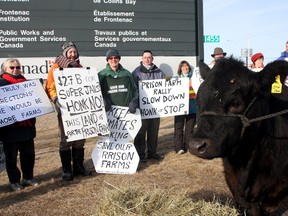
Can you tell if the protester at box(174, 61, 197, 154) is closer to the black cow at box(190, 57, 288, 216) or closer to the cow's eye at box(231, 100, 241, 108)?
the black cow at box(190, 57, 288, 216)

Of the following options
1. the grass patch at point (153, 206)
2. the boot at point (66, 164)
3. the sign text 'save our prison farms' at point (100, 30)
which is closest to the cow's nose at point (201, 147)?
the grass patch at point (153, 206)

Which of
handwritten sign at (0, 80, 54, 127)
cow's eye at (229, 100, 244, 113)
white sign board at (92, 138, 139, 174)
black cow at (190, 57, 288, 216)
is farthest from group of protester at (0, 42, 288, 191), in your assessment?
cow's eye at (229, 100, 244, 113)

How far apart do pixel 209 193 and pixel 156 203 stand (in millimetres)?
1978

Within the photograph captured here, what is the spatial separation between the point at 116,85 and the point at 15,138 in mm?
1781

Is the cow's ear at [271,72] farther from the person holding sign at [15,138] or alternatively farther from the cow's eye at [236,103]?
the person holding sign at [15,138]

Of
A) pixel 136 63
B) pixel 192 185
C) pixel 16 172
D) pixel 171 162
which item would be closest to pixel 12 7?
pixel 136 63

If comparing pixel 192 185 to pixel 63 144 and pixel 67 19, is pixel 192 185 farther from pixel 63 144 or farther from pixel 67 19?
pixel 67 19

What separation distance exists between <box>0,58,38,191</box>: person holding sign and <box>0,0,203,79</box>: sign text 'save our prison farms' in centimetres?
156

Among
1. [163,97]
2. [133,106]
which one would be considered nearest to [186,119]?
[163,97]

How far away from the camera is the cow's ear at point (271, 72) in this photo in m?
2.92

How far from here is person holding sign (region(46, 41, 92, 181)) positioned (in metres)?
5.61

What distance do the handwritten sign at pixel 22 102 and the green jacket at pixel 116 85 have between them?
968 mm

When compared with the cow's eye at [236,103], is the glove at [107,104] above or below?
below

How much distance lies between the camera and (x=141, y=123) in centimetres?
636
